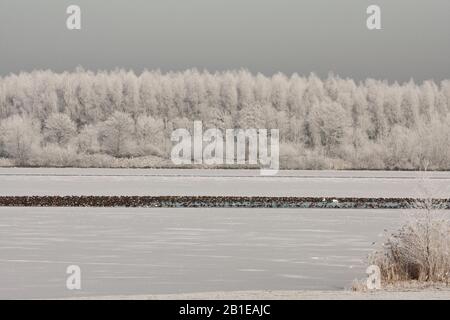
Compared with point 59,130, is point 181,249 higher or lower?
lower

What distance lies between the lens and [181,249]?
1836 centimetres

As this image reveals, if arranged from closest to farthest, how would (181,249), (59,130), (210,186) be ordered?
(181,249) < (210,186) < (59,130)

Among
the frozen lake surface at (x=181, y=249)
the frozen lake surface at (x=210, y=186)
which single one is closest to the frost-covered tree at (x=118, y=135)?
the frozen lake surface at (x=210, y=186)

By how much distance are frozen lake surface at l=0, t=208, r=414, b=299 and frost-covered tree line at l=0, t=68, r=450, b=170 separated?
4738cm

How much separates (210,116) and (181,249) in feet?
250

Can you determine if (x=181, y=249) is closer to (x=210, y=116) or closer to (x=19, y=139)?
(x=19, y=139)

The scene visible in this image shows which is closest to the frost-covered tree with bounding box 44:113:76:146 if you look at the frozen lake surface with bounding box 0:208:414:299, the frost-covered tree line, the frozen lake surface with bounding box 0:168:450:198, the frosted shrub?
the frost-covered tree line

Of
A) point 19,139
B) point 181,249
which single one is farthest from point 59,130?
point 181,249

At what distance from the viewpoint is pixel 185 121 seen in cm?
9069

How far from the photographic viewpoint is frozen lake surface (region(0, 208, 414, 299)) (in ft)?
45.9

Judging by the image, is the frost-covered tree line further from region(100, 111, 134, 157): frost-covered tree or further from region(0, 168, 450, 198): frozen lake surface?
region(0, 168, 450, 198): frozen lake surface
